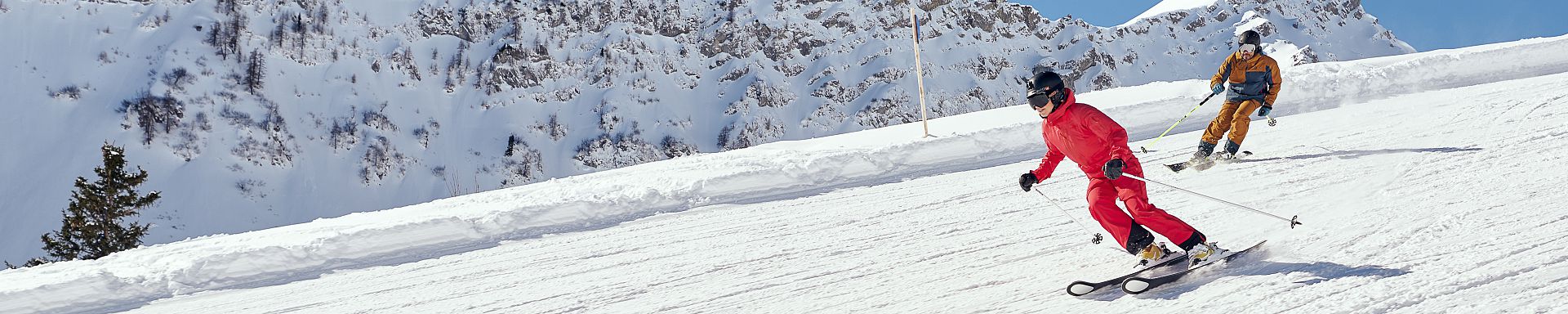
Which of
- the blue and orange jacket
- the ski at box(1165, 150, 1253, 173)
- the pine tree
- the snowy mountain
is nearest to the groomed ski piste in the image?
the ski at box(1165, 150, 1253, 173)

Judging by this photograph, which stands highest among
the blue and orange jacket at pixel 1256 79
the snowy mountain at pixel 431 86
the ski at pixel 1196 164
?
the snowy mountain at pixel 431 86

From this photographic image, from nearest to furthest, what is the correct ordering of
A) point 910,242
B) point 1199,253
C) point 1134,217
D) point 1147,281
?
1. point 1147,281
2. point 1199,253
3. point 1134,217
4. point 910,242

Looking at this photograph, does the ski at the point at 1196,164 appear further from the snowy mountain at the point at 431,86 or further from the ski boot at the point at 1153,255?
the snowy mountain at the point at 431,86

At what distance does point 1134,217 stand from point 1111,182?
9.1 inches

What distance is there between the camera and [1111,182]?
15.9 feet

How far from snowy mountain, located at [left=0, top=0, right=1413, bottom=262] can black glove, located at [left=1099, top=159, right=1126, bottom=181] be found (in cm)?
2407

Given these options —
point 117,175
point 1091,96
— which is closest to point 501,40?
point 117,175

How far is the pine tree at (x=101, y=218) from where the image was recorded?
67.6 feet

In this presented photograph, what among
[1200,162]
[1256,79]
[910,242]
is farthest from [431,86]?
[910,242]

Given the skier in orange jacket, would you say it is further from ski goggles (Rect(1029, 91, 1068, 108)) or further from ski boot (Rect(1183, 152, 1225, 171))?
ski goggles (Rect(1029, 91, 1068, 108))

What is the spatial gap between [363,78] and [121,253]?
40903 mm

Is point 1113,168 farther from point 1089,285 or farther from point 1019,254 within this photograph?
point 1019,254

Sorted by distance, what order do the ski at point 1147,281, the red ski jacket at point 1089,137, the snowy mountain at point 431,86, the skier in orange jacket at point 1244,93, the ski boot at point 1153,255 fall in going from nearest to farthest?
the ski at point 1147,281
the red ski jacket at point 1089,137
the ski boot at point 1153,255
the skier in orange jacket at point 1244,93
the snowy mountain at point 431,86

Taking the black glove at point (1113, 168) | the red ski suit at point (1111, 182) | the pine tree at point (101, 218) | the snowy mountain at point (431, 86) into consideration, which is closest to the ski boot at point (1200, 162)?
the red ski suit at point (1111, 182)
